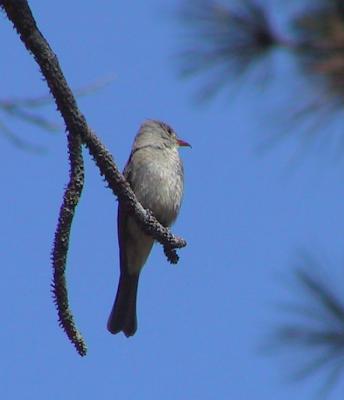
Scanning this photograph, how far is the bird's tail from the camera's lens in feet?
22.4

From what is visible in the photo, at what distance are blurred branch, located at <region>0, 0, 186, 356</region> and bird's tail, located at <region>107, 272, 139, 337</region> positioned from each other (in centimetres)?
335

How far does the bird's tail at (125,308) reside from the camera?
22.4 ft

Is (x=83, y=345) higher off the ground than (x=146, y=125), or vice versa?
(x=146, y=125)

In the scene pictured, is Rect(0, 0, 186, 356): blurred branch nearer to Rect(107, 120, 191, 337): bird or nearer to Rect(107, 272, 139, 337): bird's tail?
Rect(107, 120, 191, 337): bird

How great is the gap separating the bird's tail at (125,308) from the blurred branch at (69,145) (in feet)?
11.0

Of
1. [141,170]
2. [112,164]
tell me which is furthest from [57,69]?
[141,170]

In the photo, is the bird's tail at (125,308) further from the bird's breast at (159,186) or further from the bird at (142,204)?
the bird's breast at (159,186)

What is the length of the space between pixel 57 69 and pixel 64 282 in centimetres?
70

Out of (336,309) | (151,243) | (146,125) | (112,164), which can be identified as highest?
(146,125)

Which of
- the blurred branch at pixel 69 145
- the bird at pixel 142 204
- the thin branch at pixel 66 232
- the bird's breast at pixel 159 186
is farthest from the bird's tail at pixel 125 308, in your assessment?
the thin branch at pixel 66 232

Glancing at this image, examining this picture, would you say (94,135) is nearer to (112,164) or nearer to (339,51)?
(112,164)

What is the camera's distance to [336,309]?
295cm

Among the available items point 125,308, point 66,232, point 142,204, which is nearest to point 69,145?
point 66,232

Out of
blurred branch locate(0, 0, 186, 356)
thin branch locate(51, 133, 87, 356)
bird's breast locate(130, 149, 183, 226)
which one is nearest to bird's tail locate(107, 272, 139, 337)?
bird's breast locate(130, 149, 183, 226)
